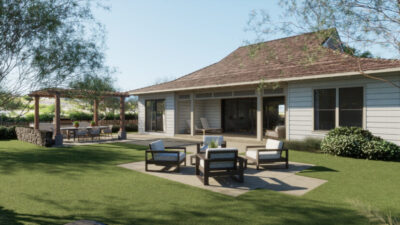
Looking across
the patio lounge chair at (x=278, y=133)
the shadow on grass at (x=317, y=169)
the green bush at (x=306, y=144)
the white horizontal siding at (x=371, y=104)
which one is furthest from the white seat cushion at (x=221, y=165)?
the patio lounge chair at (x=278, y=133)

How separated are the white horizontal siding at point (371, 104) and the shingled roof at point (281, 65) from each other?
0.60m

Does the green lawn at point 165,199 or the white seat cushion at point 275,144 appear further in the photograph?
the white seat cushion at point 275,144

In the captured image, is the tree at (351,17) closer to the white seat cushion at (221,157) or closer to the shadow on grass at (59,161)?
the white seat cushion at (221,157)

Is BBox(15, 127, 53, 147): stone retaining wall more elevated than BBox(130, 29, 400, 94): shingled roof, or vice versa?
BBox(130, 29, 400, 94): shingled roof

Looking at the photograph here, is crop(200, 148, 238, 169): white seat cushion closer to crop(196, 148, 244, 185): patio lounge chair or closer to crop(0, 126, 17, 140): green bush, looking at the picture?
crop(196, 148, 244, 185): patio lounge chair

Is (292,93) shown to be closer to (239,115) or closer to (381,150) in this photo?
(381,150)

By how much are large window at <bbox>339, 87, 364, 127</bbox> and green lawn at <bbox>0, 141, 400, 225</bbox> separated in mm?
3376

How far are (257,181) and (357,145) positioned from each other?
514cm

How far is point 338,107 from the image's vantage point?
35.5ft

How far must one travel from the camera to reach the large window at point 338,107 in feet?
34.3

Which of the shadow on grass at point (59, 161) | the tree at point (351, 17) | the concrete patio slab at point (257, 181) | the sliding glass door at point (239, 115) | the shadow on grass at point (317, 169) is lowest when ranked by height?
the concrete patio slab at point (257, 181)

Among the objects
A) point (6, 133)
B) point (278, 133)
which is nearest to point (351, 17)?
point (278, 133)

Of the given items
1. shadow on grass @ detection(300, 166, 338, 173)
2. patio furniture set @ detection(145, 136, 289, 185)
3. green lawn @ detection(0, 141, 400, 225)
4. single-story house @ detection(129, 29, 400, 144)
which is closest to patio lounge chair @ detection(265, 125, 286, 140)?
single-story house @ detection(129, 29, 400, 144)

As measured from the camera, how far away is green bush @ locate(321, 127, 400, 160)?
8.77 m
